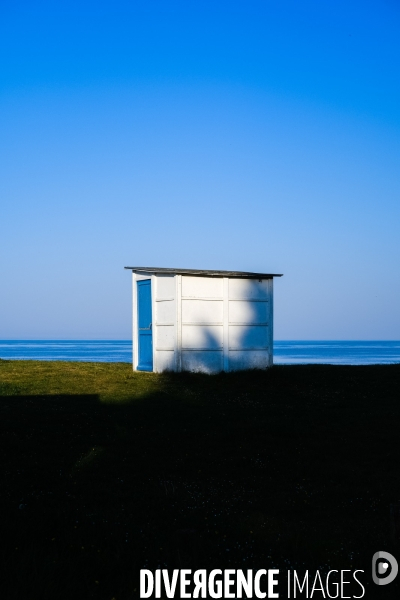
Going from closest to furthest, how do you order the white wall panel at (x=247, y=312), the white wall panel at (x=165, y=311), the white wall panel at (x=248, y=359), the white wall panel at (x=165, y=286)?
the white wall panel at (x=165, y=311) < the white wall panel at (x=165, y=286) < the white wall panel at (x=248, y=359) < the white wall panel at (x=247, y=312)

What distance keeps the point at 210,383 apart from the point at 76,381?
14.6ft

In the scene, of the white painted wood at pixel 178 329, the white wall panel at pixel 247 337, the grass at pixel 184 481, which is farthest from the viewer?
the white wall panel at pixel 247 337

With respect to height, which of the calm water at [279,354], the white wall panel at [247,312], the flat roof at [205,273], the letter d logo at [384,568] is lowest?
the calm water at [279,354]

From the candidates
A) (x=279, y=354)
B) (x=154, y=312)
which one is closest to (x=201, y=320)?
(x=154, y=312)

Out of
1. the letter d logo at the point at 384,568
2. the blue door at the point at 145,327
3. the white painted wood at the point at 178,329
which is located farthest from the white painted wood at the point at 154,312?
the letter d logo at the point at 384,568

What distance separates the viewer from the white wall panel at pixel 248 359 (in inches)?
981

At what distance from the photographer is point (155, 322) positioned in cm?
2473

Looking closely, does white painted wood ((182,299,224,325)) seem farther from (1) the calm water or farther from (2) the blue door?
(1) the calm water

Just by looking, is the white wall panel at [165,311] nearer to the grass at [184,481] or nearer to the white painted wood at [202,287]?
the white painted wood at [202,287]

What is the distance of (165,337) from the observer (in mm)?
24406

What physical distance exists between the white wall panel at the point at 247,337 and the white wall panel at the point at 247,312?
264mm

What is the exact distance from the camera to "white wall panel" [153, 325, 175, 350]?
2416cm

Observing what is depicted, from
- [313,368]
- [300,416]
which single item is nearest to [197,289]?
[313,368]

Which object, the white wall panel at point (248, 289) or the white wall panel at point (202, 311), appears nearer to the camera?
the white wall panel at point (202, 311)
